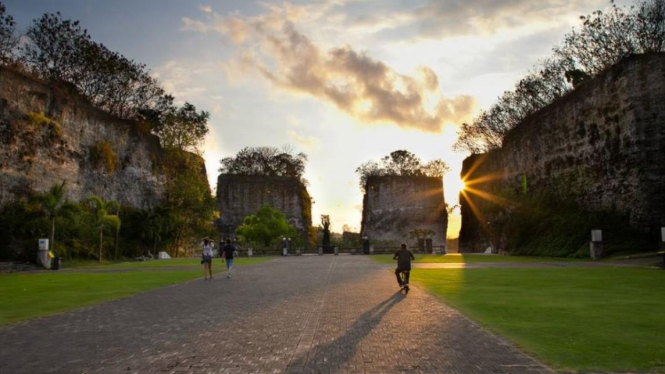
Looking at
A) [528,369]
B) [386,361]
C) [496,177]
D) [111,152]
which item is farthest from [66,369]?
[496,177]

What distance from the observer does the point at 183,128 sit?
6003 cm

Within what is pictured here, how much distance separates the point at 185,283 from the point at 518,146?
1480 inches

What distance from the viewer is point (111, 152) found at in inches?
1823

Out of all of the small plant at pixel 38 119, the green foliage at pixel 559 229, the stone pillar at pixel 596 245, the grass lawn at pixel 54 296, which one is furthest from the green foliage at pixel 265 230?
the grass lawn at pixel 54 296

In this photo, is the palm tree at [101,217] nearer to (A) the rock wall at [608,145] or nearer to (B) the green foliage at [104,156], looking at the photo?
(B) the green foliage at [104,156]

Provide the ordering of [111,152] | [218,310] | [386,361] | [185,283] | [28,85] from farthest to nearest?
[111,152], [28,85], [185,283], [218,310], [386,361]

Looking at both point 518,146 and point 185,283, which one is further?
point 518,146

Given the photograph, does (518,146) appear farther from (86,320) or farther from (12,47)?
(86,320)

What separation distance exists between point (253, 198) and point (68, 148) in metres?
45.9

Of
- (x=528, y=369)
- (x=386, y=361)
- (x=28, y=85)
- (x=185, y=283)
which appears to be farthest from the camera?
(x=28, y=85)

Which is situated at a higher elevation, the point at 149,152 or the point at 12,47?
→ the point at 12,47

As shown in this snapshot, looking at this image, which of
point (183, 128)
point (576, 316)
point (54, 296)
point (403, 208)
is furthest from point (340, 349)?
point (403, 208)

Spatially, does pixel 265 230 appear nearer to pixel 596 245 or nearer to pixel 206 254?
pixel 596 245

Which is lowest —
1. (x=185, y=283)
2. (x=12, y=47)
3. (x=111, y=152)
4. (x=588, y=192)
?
(x=185, y=283)
